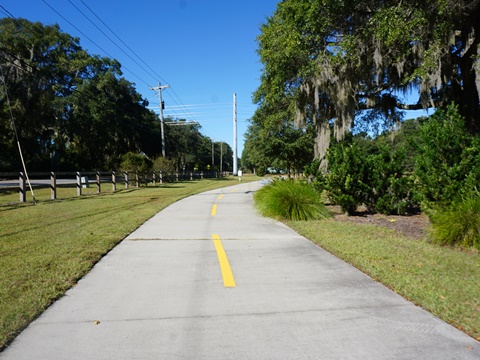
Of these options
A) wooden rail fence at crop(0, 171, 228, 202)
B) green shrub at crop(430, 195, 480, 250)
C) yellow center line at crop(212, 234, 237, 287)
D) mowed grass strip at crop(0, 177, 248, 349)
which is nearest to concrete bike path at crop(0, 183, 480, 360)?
yellow center line at crop(212, 234, 237, 287)

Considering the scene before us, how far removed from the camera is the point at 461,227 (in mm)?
6730

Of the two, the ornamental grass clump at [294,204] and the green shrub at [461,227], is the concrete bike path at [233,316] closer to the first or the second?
the green shrub at [461,227]

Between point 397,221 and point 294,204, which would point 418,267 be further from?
point 294,204

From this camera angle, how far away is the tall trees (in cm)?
1102

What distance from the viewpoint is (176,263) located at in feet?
19.0

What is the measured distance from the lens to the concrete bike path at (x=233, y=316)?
305 cm

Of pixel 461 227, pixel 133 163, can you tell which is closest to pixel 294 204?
pixel 461 227

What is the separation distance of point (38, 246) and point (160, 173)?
29.1 m

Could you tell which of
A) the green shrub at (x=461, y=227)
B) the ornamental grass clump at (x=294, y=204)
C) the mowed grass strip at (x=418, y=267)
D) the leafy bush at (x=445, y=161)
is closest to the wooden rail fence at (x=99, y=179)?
the ornamental grass clump at (x=294, y=204)

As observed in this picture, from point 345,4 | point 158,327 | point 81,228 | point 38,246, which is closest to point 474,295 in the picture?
point 158,327

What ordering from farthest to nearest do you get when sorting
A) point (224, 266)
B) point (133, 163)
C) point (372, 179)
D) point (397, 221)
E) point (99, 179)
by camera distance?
point (133, 163) < point (99, 179) < point (372, 179) < point (397, 221) < point (224, 266)

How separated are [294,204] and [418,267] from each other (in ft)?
18.1

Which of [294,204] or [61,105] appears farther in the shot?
[61,105]

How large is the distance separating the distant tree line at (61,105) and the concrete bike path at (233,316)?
25782 millimetres
